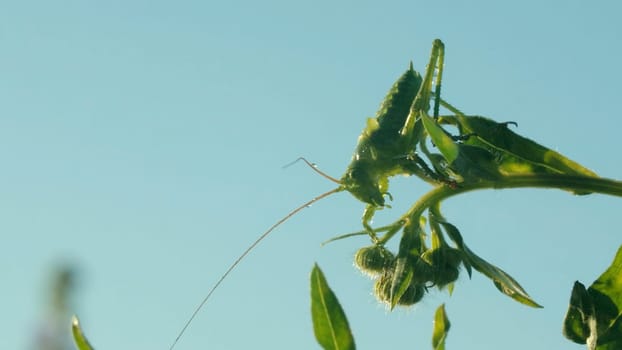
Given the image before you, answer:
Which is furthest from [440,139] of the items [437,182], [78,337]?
[78,337]

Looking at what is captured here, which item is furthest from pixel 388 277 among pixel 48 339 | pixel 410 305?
pixel 48 339

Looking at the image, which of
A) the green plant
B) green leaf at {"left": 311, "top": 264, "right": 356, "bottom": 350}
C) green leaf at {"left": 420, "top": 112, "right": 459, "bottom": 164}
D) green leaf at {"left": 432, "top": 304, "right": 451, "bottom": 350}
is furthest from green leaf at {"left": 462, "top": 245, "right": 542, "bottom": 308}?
green leaf at {"left": 311, "top": 264, "right": 356, "bottom": 350}

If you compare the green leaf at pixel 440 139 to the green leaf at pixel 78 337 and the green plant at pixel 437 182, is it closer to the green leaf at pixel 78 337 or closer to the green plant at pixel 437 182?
the green plant at pixel 437 182

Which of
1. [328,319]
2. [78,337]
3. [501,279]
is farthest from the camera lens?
[501,279]

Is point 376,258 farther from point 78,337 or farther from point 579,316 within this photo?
point 78,337

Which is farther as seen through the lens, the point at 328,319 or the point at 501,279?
the point at 501,279

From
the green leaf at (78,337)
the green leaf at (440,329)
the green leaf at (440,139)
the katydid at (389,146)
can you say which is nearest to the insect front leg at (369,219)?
the katydid at (389,146)
